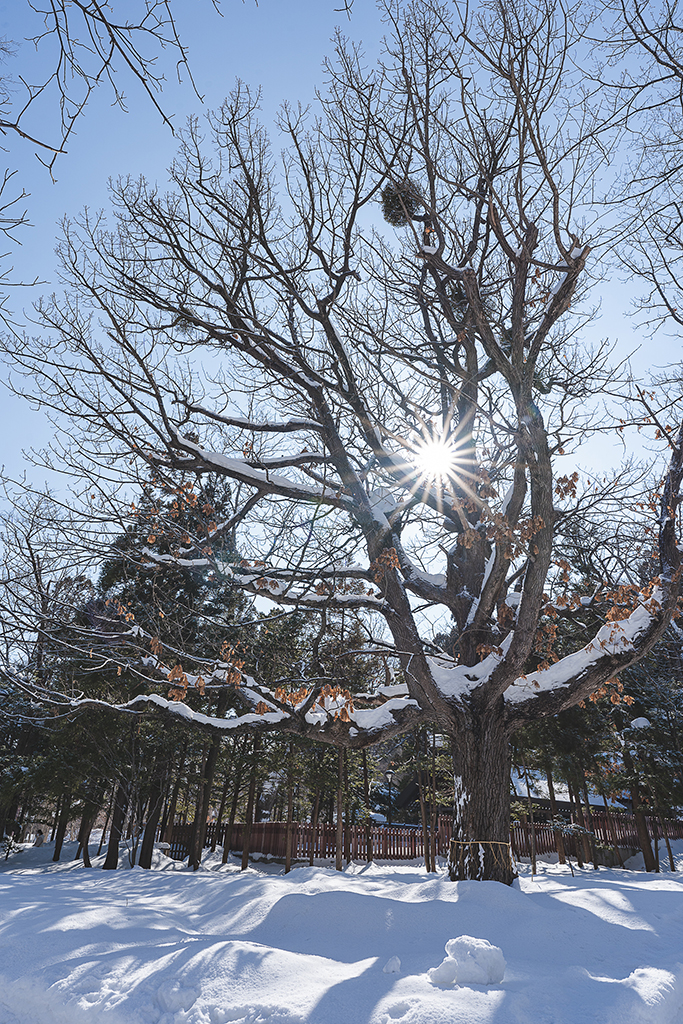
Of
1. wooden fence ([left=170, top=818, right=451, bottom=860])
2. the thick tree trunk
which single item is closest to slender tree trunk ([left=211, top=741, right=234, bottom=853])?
wooden fence ([left=170, top=818, right=451, bottom=860])

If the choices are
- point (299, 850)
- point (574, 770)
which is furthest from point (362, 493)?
point (299, 850)

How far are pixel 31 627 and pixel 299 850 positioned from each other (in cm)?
1689

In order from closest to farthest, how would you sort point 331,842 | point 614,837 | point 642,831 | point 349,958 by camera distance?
point 349,958 → point 642,831 → point 614,837 → point 331,842

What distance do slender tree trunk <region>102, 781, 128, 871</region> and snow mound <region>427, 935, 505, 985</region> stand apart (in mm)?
13816

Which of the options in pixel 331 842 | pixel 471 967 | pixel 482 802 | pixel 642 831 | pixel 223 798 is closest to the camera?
pixel 471 967

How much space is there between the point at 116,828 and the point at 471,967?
625 inches

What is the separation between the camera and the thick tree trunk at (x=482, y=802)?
653cm

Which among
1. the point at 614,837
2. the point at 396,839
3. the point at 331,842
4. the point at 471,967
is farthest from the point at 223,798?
the point at 471,967

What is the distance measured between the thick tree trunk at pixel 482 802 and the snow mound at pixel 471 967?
3268 millimetres

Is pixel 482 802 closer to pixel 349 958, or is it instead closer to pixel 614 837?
pixel 349 958

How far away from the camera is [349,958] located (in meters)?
4.24

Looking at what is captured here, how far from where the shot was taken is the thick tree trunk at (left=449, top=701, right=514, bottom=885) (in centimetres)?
653

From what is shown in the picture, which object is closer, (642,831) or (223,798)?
(642,831)

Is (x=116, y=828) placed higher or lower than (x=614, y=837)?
lower
